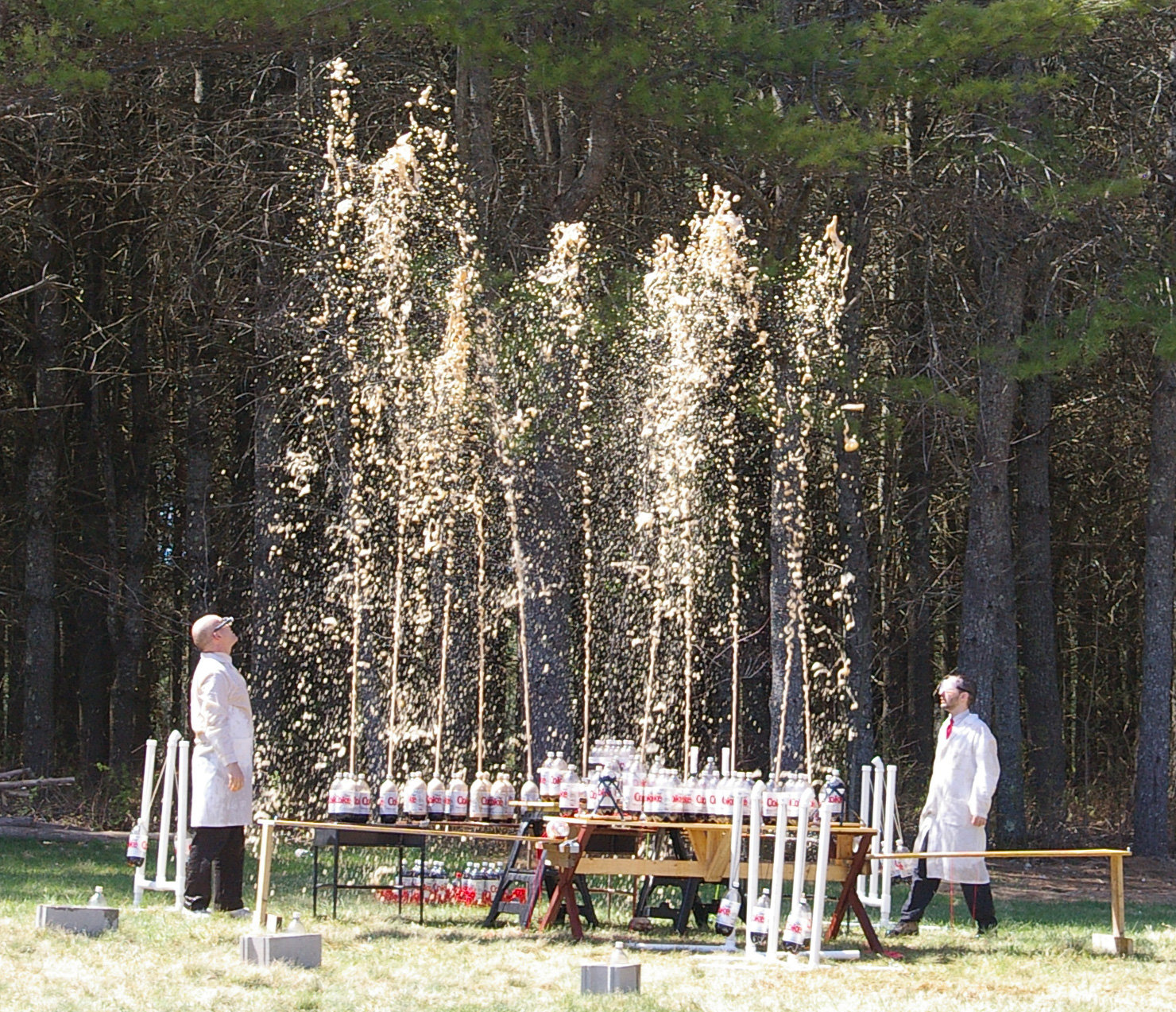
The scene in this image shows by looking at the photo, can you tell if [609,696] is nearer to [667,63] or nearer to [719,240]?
[719,240]

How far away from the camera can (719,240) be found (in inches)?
541

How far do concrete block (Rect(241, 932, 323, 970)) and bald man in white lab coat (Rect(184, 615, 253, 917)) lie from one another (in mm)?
1661

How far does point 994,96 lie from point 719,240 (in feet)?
7.52

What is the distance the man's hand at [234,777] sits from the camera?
8.11m

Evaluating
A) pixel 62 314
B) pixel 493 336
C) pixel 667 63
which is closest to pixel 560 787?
pixel 493 336

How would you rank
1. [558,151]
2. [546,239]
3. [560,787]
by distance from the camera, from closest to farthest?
[560,787]
[546,239]
[558,151]

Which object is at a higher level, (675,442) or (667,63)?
(667,63)

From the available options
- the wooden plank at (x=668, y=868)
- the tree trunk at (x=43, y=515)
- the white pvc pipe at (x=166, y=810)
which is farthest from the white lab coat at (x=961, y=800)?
the tree trunk at (x=43, y=515)

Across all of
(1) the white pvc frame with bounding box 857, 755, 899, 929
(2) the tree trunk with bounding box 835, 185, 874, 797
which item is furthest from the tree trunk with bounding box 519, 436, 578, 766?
(1) the white pvc frame with bounding box 857, 755, 899, 929

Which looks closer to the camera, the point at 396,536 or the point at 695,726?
the point at 396,536

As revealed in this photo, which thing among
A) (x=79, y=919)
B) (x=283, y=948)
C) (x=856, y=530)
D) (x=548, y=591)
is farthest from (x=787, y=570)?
(x=283, y=948)

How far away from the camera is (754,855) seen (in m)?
7.23

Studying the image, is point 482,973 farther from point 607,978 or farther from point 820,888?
point 820,888

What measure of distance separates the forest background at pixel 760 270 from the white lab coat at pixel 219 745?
5314 millimetres
